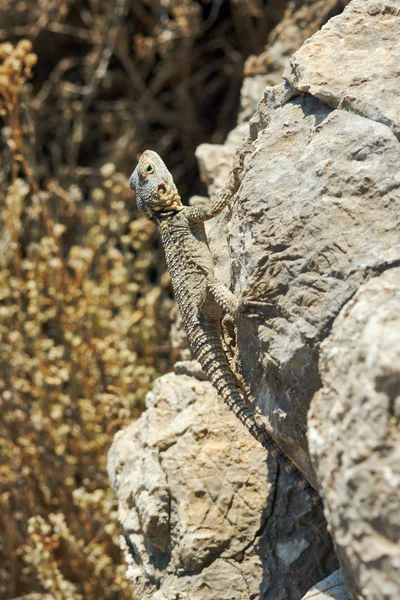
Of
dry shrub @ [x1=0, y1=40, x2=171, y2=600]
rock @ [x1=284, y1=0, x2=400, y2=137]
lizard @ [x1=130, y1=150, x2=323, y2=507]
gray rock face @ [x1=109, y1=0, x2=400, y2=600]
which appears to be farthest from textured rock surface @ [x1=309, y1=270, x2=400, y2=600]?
dry shrub @ [x1=0, y1=40, x2=171, y2=600]

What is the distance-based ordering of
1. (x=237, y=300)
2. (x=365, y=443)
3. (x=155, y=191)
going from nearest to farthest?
(x=365, y=443)
(x=237, y=300)
(x=155, y=191)

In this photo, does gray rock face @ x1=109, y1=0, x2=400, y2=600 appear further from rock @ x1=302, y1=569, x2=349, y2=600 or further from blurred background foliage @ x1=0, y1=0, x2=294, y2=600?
blurred background foliage @ x1=0, y1=0, x2=294, y2=600

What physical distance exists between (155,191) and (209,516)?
1.44 m

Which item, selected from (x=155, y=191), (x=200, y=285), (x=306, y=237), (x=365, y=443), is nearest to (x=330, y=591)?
(x=365, y=443)

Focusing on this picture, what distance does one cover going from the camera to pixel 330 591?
2.21 meters

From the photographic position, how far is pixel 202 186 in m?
6.96

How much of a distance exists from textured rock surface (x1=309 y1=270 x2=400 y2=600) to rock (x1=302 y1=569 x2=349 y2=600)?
43 cm

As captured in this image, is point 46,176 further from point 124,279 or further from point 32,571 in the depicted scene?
point 32,571

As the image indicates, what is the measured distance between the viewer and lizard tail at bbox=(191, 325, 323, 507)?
7.85 feet

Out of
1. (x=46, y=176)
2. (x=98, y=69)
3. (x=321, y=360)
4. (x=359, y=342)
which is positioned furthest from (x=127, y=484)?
(x=46, y=176)

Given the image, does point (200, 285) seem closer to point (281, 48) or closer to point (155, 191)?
point (155, 191)

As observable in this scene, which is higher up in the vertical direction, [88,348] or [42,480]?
[88,348]

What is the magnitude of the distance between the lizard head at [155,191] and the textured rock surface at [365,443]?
5.23ft

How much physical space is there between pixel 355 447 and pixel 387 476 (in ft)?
0.33
